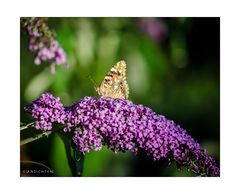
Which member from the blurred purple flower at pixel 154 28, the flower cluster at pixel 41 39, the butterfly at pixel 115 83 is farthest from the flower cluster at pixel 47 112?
the blurred purple flower at pixel 154 28

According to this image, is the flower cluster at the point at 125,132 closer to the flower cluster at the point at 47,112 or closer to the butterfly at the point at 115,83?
the flower cluster at the point at 47,112

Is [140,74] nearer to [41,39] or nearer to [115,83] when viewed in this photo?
[115,83]

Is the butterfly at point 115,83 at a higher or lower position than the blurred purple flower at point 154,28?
lower

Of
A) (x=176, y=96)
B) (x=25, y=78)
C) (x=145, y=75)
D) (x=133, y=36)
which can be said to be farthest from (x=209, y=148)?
(x=25, y=78)

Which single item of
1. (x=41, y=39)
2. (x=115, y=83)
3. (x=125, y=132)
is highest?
(x=41, y=39)

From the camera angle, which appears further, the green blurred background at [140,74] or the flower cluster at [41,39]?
the green blurred background at [140,74]

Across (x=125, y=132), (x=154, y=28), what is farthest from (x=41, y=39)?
(x=154, y=28)

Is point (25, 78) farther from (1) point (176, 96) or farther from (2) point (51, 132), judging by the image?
(1) point (176, 96)
